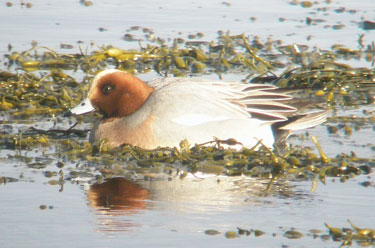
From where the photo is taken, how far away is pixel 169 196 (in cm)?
687

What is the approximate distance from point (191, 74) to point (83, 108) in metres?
2.78

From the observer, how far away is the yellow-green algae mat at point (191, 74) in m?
7.61

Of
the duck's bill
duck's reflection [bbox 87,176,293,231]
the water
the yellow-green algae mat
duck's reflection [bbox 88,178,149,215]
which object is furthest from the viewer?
the duck's bill

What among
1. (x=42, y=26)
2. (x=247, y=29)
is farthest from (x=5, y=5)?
(x=247, y=29)

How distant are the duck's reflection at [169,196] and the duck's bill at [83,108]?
1.34 metres

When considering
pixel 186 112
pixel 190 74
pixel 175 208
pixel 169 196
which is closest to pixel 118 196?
pixel 169 196

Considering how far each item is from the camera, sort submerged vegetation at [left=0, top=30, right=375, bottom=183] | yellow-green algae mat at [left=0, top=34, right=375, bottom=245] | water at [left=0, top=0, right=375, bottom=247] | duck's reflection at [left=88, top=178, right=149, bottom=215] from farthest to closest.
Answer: submerged vegetation at [left=0, top=30, right=375, bottom=183] → yellow-green algae mat at [left=0, top=34, right=375, bottom=245] → duck's reflection at [left=88, top=178, right=149, bottom=215] → water at [left=0, top=0, right=375, bottom=247]

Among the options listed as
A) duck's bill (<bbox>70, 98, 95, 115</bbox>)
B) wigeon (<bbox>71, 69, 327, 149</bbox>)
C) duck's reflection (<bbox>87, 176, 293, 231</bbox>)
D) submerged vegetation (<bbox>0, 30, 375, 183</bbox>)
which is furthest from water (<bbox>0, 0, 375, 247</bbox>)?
duck's bill (<bbox>70, 98, 95, 115</bbox>)

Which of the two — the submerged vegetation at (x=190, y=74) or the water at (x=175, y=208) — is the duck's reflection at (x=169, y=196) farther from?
the submerged vegetation at (x=190, y=74)

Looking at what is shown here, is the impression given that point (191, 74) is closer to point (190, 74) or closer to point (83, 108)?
point (190, 74)

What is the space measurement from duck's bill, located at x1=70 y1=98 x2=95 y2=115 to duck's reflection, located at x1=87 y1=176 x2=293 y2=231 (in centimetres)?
134

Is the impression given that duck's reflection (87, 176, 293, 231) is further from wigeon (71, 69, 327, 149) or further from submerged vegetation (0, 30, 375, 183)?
wigeon (71, 69, 327, 149)

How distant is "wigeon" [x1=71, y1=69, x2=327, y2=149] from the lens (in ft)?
26.7

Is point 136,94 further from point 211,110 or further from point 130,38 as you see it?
point 130,38
